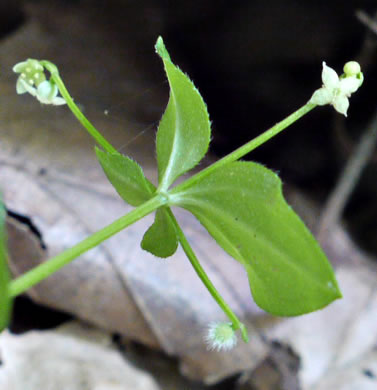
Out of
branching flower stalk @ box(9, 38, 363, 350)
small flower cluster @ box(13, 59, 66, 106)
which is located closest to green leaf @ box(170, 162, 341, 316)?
branching flower stalk @ box(9, 38, 363, 350)

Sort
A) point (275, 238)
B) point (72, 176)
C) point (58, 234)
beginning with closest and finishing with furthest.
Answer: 1. point (275, 238)
2. point (58, 234)
3. point (72, 176)

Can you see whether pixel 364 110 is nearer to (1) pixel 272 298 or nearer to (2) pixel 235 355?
(2) pixel 235 355

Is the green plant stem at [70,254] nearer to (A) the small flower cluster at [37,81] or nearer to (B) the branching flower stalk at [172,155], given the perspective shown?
(B) the branching flower stalk at [172,155]

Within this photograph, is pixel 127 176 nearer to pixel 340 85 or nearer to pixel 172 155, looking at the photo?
pixel 172 155

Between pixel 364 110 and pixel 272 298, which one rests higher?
pixel 364 110

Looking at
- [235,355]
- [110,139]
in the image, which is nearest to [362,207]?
[235,355]

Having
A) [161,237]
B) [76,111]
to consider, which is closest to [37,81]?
[76,111]
